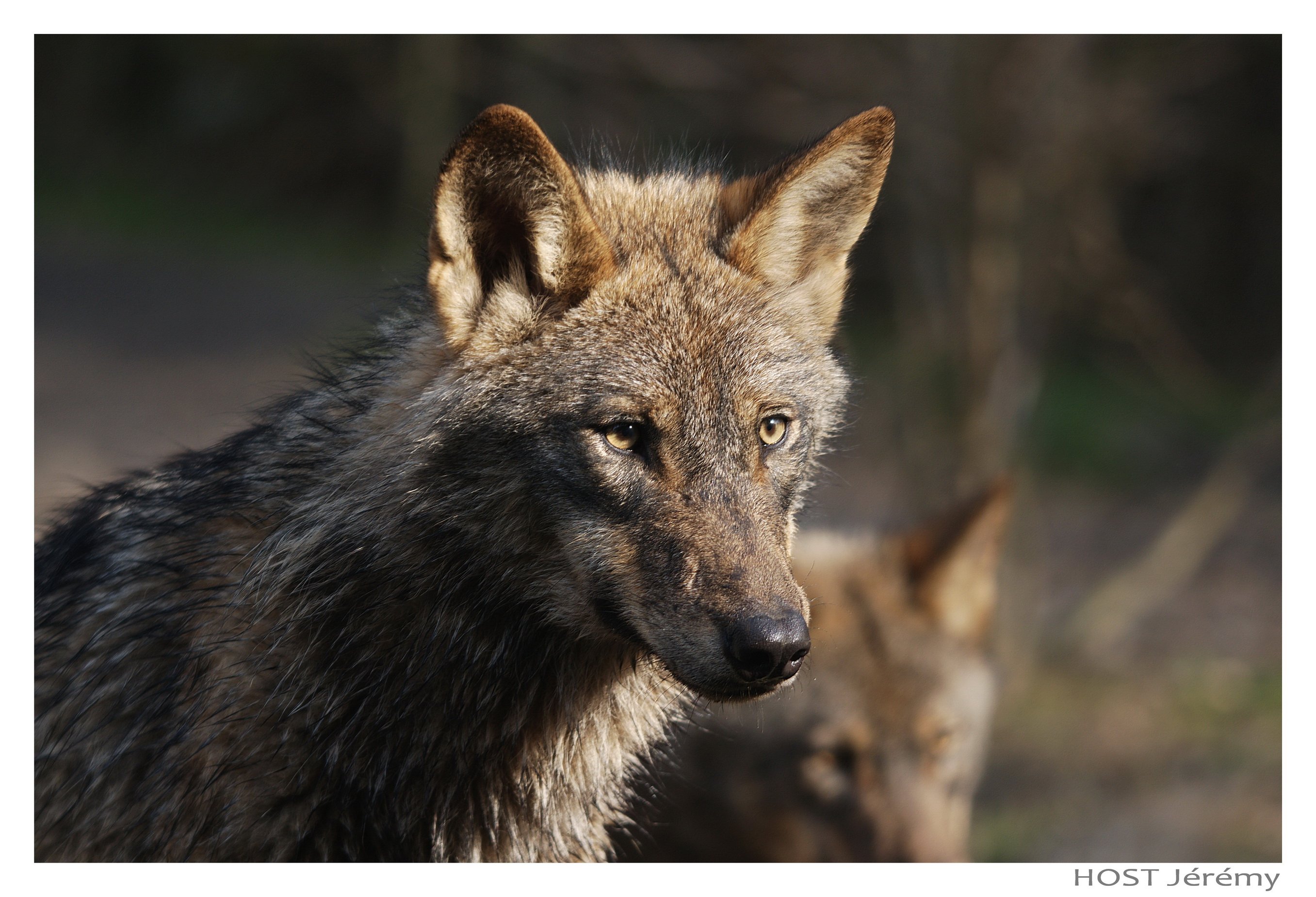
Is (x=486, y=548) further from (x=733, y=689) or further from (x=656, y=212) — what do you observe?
(x=656, y=212)

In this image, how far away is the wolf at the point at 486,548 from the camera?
9.23ft

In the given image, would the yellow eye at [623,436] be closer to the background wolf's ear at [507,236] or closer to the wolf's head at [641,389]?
the wolf's head at [641,389]

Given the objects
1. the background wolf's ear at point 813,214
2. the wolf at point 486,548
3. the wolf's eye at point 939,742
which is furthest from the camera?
the wolf's eye at point 939,742

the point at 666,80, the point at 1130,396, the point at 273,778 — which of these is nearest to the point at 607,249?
the point at 273,778

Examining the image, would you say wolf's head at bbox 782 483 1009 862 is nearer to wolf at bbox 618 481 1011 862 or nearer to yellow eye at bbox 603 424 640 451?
wolf at bbox 618 481 1011 862

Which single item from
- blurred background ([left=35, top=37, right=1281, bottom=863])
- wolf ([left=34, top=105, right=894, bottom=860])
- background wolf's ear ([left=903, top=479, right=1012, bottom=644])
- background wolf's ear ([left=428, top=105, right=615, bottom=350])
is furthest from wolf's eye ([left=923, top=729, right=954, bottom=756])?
background wolf's ear ([left=428, top=105, right=615, bottom=350])

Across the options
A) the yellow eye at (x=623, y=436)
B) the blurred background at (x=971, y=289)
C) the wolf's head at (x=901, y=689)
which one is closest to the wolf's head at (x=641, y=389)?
the yellow eye at (x=623, y=436)

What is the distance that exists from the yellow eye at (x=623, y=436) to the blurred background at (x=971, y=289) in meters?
1.02

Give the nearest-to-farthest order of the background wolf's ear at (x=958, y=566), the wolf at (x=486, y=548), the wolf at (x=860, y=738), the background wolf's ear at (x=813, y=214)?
the wolf at (x=486, y=548) → the background wolf's ear at (x=813, y=214) → the wolf at (x=860, y=738) → the background wolf's ear at (x=958, y=566)

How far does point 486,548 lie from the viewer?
298 centimetres

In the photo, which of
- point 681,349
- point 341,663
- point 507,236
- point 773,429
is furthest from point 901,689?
point 507,236

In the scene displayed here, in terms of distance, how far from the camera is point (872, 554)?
5.12m

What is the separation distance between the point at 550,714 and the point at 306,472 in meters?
0.97

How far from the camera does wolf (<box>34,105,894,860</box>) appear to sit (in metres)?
2.81
